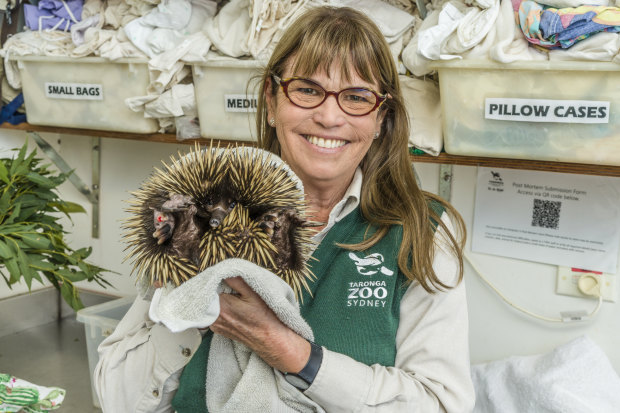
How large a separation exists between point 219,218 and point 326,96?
13.6 inches

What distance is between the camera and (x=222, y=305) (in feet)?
2.43

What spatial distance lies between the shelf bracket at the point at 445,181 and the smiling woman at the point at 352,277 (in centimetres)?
48

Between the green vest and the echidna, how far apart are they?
0.19 m

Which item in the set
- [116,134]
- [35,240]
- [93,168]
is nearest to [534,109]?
[116,134]

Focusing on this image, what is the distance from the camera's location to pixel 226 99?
1.41 metres

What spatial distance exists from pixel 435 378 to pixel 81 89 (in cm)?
115

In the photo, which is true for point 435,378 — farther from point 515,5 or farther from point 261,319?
point 515,5

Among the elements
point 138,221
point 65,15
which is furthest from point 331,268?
point 65,15

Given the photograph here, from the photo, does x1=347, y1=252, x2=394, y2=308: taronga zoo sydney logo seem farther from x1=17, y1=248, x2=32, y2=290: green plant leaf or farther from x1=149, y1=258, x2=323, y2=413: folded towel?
x1=17, y1=248, x2=32, y2=290: green plant leaf

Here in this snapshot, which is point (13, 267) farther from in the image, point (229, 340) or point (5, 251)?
point (229, 340)

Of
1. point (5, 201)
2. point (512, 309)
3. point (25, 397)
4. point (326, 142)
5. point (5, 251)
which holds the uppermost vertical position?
point (326, 142)

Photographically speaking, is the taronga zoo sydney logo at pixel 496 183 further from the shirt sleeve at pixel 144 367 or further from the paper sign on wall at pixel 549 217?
the shirt sleeve at pixel 144 367

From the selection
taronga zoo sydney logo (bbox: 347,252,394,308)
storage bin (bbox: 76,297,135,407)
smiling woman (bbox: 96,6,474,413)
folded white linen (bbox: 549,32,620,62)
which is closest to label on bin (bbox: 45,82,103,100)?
storage bin (bbox: 76,297,135,407)

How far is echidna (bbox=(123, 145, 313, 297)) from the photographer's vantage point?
71cm
